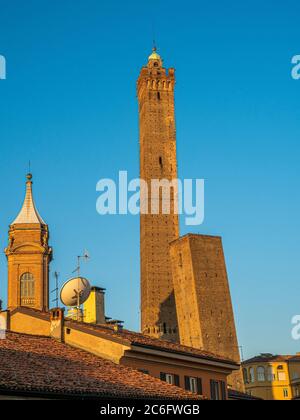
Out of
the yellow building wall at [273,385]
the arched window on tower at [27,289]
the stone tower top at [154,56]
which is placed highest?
the stone tower top at [154,56]

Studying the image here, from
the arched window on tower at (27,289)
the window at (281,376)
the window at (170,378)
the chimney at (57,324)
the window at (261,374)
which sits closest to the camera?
the chimney at (57,324)

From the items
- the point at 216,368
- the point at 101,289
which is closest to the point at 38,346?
the point at 216,368

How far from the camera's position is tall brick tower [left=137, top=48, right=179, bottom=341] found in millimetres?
→ 88188

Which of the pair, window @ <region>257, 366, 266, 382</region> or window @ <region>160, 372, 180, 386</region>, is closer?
window @ <region>160, 372, 180, 386</region>

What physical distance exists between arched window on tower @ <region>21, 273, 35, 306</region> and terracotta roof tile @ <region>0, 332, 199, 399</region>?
3704 centimetres

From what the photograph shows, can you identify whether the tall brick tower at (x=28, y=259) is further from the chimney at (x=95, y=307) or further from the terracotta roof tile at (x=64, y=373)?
the terracotta roof tile at (x=64, y=373)

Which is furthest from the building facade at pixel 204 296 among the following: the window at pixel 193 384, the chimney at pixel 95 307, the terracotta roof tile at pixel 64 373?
the terracotta roof tile at pixel 64 373

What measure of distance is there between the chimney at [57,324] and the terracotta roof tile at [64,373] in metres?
0.46

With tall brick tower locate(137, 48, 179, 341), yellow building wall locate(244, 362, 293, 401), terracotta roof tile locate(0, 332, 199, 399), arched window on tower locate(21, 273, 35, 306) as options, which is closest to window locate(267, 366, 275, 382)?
yellow building wall locate(244, 362, 293, 401)

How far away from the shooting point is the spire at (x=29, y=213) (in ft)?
207

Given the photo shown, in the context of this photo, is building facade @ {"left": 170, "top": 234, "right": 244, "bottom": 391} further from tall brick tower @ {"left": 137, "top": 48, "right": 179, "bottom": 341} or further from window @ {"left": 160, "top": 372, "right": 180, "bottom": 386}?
window @ {"left": 160, "top": 372, "right": 180, "bottom": 386}

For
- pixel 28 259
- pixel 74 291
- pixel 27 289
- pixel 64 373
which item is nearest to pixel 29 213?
pixel 28 259

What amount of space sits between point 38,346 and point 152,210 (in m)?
70.8

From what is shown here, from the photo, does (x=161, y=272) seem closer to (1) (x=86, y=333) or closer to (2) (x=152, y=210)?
(2) (x=152, y=210)
